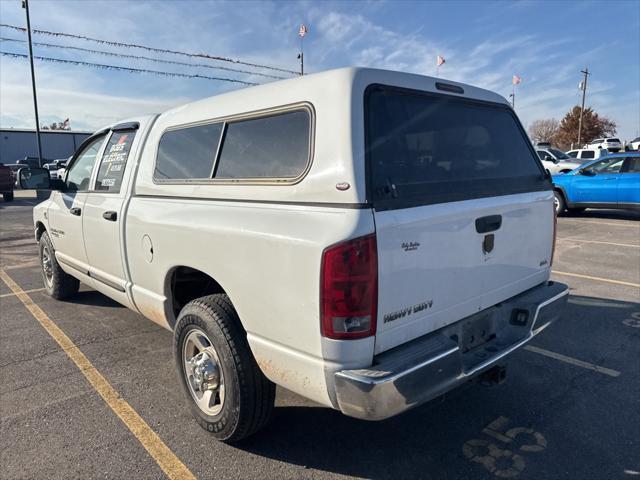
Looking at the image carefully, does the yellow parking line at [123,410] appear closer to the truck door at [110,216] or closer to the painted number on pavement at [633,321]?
the truck door at [110,216]

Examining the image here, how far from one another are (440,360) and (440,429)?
0.93 m

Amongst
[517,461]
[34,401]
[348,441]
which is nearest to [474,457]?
[517,461]

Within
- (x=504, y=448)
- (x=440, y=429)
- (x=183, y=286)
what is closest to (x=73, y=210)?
(x=183, y=286)

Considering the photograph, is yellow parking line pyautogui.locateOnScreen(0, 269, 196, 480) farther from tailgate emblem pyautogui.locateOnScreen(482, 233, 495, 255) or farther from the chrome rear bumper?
tailgate emblem pyautogui.locateOnScreen(482, 233, 495, 255)

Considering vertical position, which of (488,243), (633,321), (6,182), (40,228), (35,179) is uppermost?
(35,179)

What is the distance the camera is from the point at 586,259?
742 cm

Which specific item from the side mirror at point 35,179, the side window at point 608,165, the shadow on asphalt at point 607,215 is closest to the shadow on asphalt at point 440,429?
the side mirror at point 35,179

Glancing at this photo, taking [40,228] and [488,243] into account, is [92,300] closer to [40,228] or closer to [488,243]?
[40,228]

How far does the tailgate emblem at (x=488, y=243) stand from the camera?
8.60 ft

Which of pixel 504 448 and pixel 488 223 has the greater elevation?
pixel 488 223

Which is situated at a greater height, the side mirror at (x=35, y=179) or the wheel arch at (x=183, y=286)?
the side mirror at (x=35, y=179)

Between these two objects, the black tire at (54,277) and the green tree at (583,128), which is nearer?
the black tire at (54,277)

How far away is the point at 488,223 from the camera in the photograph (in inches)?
103

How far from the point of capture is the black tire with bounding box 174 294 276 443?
254 cm
